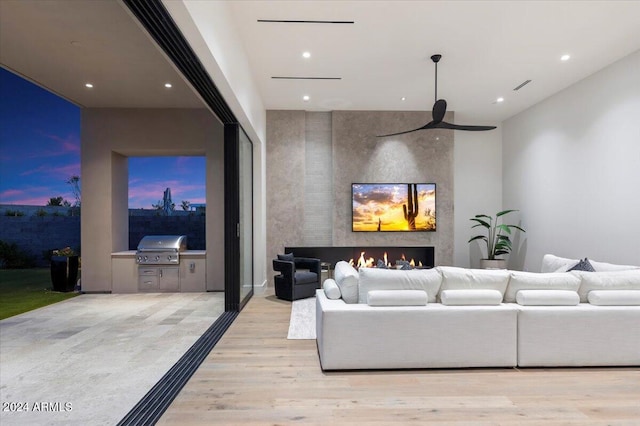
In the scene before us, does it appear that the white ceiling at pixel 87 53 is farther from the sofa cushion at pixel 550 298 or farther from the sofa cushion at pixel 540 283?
the sofa cushion at pixel 550 298

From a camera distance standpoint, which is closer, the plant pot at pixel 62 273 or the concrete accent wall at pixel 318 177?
the plant pot at pixel 62 273

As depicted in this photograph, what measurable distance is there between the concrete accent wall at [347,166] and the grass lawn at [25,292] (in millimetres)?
3813

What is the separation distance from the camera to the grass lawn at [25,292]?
5.30 m

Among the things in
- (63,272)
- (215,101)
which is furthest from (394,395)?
(63,272)

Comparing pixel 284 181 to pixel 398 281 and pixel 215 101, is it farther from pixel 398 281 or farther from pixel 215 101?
pixel 398 281

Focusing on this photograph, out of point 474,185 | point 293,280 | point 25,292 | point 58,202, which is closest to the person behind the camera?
point 293,280

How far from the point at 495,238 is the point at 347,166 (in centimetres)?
374

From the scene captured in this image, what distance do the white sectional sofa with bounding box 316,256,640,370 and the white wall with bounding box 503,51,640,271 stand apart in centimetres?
217

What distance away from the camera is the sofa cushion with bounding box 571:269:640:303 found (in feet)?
10.1

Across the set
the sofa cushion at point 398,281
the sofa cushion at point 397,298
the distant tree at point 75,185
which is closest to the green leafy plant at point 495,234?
the sofa cushion at point 398,281

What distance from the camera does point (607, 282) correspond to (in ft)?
10.2

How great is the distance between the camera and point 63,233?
8.45m

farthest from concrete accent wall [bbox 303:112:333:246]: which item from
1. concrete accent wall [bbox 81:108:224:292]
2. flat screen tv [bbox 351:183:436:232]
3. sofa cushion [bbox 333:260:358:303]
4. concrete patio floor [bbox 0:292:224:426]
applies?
sofa cushion [bbox 333:260:358:303]

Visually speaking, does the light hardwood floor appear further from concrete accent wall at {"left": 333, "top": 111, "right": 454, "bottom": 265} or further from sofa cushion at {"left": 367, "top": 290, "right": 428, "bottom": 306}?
concrete accent wall at {"left": 333, "top": 111, "right": 454, "bottom": 265}
